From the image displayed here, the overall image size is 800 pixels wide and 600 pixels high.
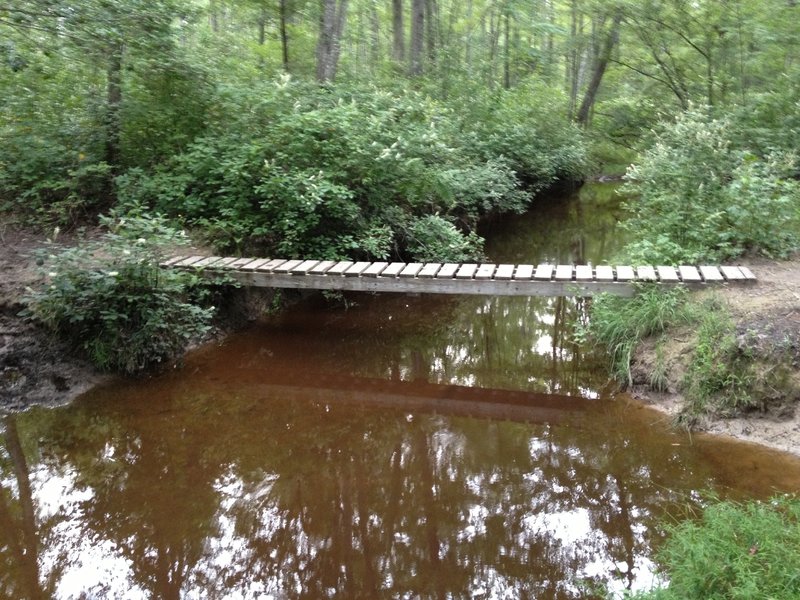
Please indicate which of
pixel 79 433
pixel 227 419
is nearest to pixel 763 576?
pixel 227 419

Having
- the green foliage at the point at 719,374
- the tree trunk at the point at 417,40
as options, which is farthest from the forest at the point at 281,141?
the tree trunk at the point at 417,40

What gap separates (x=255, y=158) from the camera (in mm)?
8273

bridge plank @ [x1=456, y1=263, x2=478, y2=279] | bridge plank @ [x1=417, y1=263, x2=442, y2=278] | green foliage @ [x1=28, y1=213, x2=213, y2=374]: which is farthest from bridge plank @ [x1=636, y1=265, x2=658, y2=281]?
green foliage @ [x1=28, y1=213, x2=213, y2=374]

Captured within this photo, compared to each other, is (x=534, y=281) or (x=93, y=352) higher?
(x=534, y=281)

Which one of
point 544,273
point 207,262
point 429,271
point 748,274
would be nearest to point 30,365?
point 207,262

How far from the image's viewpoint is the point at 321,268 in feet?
24.1

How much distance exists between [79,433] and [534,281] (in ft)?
16.4

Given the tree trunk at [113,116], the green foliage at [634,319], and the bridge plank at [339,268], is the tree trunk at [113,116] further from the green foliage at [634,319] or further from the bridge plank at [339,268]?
the green foliage at [634,319]

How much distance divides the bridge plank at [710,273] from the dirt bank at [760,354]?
0.17 meters

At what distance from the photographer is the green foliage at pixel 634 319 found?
604cm

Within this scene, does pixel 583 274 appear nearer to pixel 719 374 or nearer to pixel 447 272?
pixel 447 272

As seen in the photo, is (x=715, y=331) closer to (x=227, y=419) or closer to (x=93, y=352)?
(x=227, y=419)

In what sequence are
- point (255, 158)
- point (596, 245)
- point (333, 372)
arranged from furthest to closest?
point (596, 245) < point (255, 158) < point (333, 372)

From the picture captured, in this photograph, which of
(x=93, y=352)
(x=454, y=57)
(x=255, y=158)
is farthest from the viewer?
(x=454, y=57)
